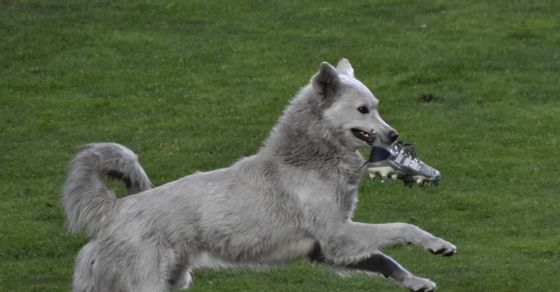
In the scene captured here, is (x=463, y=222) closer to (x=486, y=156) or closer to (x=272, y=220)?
(x=486, y=156)

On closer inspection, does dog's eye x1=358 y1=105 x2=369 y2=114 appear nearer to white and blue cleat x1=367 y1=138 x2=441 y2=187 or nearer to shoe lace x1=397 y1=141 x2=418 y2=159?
white and blue cleat x1=367 y1=138 x2=441 y2=187

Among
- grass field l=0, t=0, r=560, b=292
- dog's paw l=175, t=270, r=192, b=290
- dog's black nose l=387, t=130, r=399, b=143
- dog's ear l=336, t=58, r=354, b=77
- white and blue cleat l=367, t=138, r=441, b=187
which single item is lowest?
grass field l=0, t=0, r=560, b=292

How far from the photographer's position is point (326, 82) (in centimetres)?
1075

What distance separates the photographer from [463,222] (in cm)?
1616

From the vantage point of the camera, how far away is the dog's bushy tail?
1077 cm

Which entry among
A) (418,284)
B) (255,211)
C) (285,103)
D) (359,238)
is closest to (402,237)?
(359,238)

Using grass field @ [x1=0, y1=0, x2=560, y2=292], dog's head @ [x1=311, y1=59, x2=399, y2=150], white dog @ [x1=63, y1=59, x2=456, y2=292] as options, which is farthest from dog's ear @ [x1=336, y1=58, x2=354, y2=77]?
grass field @ [x1=0, y1=0, x2=560, y2=292]

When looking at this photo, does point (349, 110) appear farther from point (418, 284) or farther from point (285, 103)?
point (285, 103)

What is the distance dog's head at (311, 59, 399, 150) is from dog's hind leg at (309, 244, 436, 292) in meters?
0.85

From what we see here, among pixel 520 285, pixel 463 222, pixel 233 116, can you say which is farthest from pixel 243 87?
pixel 520 285

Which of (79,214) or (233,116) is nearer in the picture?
(79,214)

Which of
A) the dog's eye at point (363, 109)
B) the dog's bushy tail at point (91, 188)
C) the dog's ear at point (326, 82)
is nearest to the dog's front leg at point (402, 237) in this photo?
the dog's eye at point (363, 109)

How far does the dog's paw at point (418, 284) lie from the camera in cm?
1069

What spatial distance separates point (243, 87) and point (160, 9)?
4.36 meters
